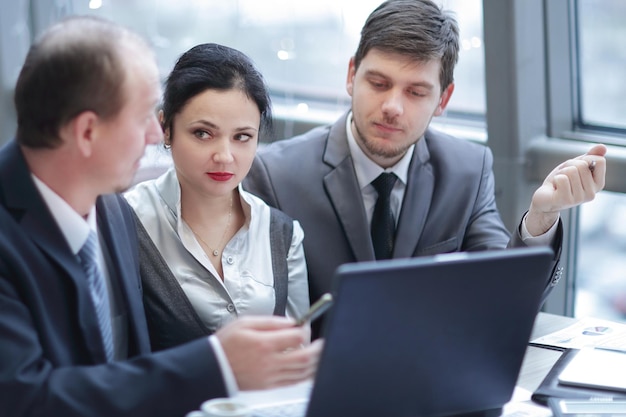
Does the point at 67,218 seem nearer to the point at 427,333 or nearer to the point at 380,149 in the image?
the point at 427,333

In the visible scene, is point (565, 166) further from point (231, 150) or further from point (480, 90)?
point (480, 90)

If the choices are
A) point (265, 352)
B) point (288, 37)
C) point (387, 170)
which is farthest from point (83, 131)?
point (288, 37)

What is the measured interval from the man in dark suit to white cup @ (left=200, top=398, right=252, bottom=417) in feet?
0.18

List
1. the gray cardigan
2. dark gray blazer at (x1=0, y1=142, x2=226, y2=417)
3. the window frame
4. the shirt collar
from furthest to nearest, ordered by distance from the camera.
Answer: the window frame → the gray cardigan → the shirt collar → dark gray blazer at (x1=0, y1=142, x2=226, y2=417)

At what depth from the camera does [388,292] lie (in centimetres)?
143

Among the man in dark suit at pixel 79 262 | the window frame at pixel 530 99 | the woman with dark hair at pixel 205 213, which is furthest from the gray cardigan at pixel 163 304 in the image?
the window frame at pixel 530 99

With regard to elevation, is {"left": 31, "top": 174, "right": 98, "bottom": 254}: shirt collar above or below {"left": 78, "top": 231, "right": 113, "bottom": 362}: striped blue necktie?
above

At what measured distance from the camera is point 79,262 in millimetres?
1666

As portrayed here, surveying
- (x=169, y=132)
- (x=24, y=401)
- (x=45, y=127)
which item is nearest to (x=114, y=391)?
(x=24, y=401)

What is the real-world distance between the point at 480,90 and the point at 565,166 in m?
1.62

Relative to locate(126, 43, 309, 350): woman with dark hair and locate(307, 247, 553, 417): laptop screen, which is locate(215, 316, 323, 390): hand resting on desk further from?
locate(126, 43, 309, 350): woman with dark hair

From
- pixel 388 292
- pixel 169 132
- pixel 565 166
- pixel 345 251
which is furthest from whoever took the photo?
pixel 345 251

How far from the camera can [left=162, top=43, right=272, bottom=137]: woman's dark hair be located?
218 centimetres

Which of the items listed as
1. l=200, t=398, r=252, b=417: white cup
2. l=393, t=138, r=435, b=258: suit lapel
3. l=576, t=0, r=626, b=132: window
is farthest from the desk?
l=576, t=0, r=626, b=132: window
